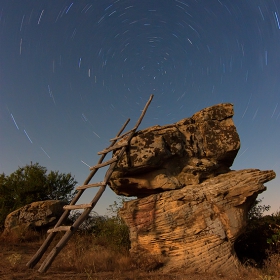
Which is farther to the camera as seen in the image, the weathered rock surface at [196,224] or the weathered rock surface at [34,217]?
the weathered rock surface at [34,217]

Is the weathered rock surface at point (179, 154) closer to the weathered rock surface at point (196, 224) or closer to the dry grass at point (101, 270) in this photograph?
the weathered rock surface at point (196, 224)

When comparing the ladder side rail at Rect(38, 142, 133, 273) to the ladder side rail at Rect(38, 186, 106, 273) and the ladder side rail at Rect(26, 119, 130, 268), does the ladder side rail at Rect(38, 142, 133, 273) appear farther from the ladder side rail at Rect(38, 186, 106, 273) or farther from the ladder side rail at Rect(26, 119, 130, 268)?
the ladder side rail at Rect(26, 119, 130, 268)

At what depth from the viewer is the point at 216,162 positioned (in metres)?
9.36

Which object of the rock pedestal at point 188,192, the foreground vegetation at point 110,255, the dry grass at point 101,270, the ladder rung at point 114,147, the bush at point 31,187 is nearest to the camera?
the dry grass at point 101,270

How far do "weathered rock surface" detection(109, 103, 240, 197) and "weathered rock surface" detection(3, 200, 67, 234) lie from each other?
19.8 feet

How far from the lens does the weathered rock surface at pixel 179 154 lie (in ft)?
28.9

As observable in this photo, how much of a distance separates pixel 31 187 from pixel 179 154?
39.2ft

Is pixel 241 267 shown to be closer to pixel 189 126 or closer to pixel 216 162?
pixel 216 162

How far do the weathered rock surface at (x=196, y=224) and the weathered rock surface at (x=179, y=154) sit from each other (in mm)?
580

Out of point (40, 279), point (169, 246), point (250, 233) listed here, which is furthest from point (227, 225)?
point (40, 279)

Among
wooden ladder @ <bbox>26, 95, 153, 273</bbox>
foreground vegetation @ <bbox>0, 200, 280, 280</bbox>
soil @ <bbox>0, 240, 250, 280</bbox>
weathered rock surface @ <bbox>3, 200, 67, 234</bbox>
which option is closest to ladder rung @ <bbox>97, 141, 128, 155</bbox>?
wooden ladder @ <bbox>26, 95, 153, 273</bbox>

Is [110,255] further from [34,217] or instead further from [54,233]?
[34,217]

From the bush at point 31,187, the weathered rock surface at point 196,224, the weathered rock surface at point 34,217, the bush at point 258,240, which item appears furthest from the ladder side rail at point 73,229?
the bush at point 31,187

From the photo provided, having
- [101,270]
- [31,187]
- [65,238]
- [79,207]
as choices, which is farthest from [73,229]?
[31,187]
